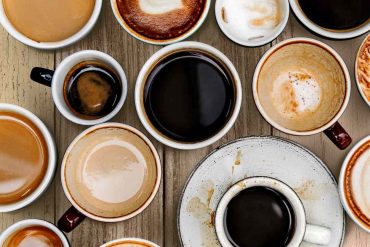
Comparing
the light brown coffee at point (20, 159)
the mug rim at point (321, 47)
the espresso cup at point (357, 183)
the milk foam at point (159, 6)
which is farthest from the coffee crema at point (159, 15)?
the espresso cup at point (357, 183)

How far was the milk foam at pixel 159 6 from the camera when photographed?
1.01m

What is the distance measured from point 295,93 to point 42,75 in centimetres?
41

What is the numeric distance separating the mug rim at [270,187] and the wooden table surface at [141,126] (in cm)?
11

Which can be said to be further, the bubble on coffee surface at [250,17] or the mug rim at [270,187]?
the bubble on coffee surface at [250,17]

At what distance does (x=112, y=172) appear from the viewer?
3.29 ft

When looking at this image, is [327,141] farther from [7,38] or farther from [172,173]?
[7,38]

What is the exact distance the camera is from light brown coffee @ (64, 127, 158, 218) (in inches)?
38.8

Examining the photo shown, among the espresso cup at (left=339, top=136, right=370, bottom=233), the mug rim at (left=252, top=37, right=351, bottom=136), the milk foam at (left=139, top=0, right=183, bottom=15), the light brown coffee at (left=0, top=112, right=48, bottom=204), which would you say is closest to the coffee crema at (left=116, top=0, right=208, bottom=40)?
the milk foam at (left=139, top=0, right=183, bottom=15)

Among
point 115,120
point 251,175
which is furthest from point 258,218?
point 115,120

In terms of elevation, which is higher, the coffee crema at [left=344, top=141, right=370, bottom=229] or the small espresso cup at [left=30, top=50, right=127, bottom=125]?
the small espresso cup at [left=30, top=50, right=127, bottom=125]

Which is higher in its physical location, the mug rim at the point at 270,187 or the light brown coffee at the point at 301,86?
the light brown coffee at the point at 301,86

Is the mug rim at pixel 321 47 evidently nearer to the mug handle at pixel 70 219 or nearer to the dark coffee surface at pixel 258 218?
the dark coffee surface at pixel 258 218

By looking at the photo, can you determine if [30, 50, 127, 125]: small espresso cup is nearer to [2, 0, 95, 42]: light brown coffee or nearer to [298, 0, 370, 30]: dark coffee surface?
[2, 0, 95, 42]: light brown coffee

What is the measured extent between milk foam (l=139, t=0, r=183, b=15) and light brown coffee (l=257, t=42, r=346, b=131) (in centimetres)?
18
